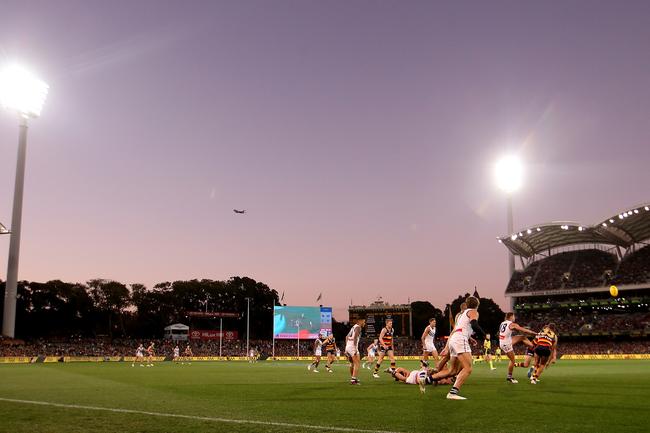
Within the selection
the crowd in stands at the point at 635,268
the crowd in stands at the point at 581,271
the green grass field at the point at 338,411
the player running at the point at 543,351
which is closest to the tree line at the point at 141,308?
the crowd in stands at the point at 581,271

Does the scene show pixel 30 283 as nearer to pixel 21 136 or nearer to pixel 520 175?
pixel 21 136

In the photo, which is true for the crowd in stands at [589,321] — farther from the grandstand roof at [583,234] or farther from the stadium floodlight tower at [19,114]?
the stadium floodlight tower at [19,114]

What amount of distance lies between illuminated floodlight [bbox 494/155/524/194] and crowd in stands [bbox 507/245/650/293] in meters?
19.9

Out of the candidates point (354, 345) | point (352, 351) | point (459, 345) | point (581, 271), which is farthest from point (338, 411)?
point (581, 271)

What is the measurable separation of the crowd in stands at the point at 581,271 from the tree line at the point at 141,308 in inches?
1104

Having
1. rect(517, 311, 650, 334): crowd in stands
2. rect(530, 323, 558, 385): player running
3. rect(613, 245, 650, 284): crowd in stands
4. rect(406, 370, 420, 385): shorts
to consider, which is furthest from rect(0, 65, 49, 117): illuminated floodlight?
rect(613, 245, 650, 284): crowd in stands

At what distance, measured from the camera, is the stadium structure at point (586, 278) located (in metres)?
78.1

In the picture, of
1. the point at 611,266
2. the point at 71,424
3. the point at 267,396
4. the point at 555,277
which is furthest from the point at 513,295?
the point at 71,424

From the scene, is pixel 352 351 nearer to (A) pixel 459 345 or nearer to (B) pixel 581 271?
(A) pixel 459 345

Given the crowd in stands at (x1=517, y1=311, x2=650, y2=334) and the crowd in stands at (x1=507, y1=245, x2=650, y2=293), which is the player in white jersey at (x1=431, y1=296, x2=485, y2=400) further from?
the crowd in stands at (x1=507, y1=245, x2=650, y2=293)

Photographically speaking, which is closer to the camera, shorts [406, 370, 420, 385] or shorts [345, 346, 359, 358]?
shorts [406, 370, 420, 385]

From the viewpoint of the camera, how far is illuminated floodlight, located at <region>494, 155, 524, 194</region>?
76.3 m

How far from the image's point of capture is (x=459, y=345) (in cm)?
1265

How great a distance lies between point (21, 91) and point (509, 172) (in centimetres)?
6239
